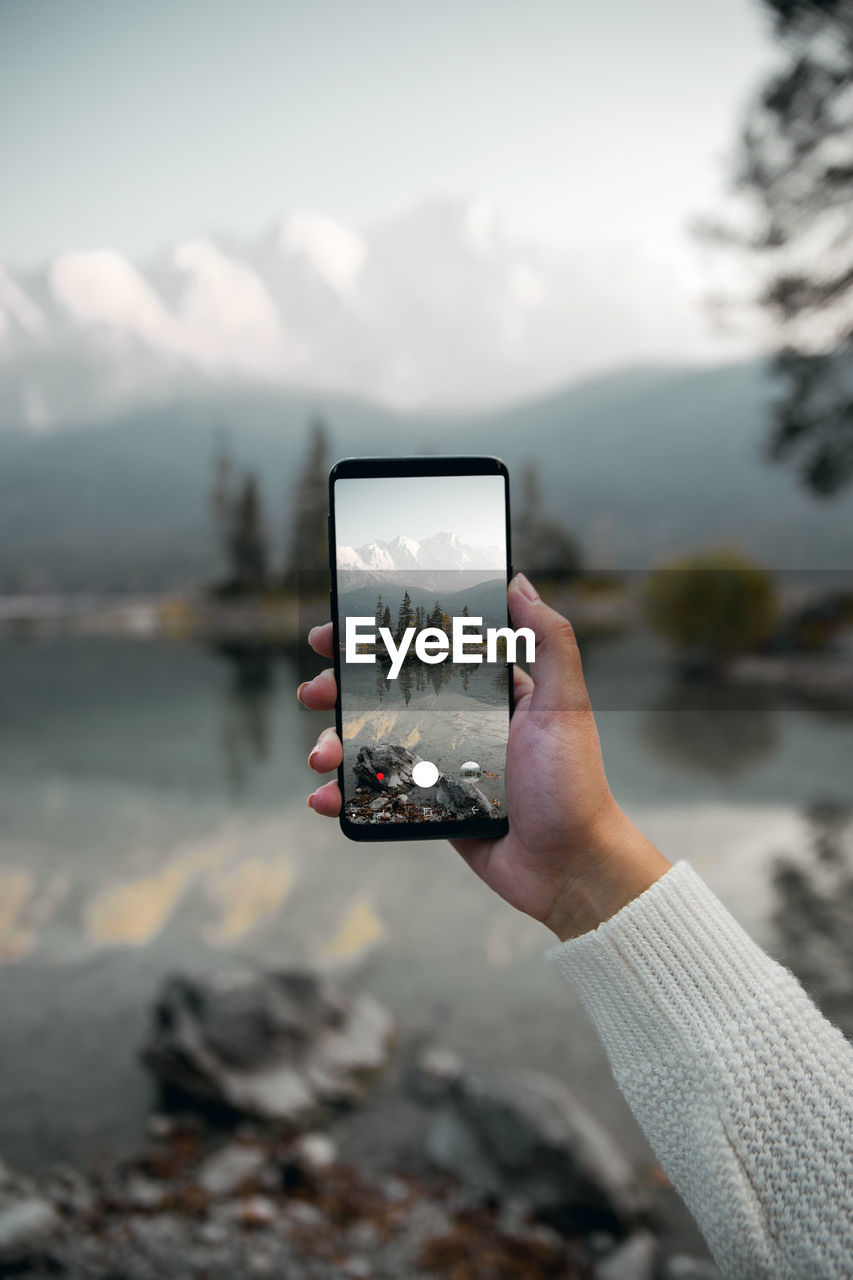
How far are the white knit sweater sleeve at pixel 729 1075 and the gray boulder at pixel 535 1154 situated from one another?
1429 mm

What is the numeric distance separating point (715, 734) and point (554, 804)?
5378mm

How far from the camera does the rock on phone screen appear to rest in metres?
0.60

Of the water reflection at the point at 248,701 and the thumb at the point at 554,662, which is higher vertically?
the thumb at the point at 554,662

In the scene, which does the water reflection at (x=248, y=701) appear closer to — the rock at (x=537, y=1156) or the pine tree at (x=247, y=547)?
the pine tree at (x=247, y=547)

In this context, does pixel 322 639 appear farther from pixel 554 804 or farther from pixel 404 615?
pixel 554 804

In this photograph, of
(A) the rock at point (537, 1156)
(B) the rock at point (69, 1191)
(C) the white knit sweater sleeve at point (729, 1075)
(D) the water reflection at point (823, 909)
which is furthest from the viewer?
(D) the water reflection at point (823, 909)

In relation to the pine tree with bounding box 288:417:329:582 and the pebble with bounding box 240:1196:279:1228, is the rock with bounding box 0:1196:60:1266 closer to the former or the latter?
the pebble with bounding box 240:1196:279:1228

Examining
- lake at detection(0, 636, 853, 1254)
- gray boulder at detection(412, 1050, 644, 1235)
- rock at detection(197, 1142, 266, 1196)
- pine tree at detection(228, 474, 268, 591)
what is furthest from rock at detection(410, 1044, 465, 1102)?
pine tree at detection(228, 474, 268, 591)

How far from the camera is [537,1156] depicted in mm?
1637

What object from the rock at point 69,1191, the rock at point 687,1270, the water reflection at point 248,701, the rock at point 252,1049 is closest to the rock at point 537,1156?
the rock at point 687,1270

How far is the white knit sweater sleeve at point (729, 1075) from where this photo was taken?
0.38 meters

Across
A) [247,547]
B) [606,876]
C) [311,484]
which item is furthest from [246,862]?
[606,876]

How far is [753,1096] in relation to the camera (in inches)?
15.9

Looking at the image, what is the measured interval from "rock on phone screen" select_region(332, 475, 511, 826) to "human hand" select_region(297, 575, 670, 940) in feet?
0.06
